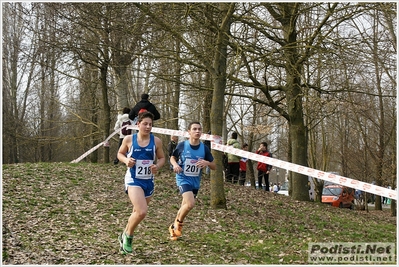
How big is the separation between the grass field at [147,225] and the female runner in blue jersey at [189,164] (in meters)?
0.54

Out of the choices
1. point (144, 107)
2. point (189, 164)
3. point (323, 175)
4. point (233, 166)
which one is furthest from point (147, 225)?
point (233, 166)

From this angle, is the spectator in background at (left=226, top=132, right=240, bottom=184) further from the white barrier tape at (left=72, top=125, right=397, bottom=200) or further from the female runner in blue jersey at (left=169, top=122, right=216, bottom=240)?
the female runner in blue jersey at (left=169, top=122, right=216, bottom=240)

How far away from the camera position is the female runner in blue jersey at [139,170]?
7059 mm

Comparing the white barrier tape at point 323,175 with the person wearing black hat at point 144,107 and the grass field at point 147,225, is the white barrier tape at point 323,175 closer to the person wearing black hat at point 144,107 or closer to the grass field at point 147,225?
the person wearing black hat at point 144,107

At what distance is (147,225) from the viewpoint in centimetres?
943

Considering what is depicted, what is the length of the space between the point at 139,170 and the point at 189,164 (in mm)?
→ 1126

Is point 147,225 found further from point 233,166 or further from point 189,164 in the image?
point 233,166

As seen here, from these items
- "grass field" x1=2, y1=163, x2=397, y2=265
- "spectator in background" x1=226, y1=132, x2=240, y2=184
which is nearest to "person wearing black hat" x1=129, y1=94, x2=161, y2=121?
"grass field" x1=2, y1=163, x2=397, y2=265

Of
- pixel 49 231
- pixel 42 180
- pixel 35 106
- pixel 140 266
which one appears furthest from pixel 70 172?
pixel 35 106

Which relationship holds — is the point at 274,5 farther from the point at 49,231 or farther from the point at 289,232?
the point at 49,231

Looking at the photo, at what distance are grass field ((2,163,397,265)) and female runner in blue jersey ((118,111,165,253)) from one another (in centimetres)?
43

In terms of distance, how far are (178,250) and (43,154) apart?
3149 cm

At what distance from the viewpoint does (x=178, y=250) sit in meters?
7.63

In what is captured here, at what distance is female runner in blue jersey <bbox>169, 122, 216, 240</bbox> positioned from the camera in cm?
803
